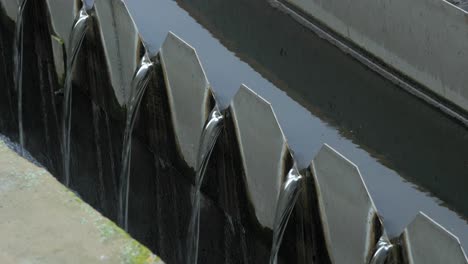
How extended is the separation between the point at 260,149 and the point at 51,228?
389 centimetres

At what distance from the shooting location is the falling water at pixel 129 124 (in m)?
9.41

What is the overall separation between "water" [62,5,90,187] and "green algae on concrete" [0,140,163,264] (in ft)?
18.1

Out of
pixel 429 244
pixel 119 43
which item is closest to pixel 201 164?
pixel 119 43

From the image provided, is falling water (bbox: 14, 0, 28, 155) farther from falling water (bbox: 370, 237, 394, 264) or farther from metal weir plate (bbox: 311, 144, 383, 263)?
falling water (bbox: 370, 237, 394, 264)

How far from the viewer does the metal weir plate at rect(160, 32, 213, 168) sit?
8.78m

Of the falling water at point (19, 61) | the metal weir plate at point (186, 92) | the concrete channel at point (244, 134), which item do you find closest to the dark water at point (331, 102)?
the concrete channel at point (244, 134)

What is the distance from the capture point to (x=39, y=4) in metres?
11.0

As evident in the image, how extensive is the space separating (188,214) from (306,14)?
124 inches

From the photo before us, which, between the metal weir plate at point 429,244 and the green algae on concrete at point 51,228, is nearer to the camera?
the green algae on concrete at point 51,228

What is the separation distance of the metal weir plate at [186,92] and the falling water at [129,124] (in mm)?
263

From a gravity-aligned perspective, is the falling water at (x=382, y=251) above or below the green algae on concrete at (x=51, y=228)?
below

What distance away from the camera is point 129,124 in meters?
9.69

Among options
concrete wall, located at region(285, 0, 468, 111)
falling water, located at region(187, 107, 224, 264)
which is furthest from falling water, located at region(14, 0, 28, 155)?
concrete wall, located at region(285, 0, 468, 111)

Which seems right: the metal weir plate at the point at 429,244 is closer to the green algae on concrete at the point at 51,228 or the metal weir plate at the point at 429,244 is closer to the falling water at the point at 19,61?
the green algae on concrete at the point at 51,228
